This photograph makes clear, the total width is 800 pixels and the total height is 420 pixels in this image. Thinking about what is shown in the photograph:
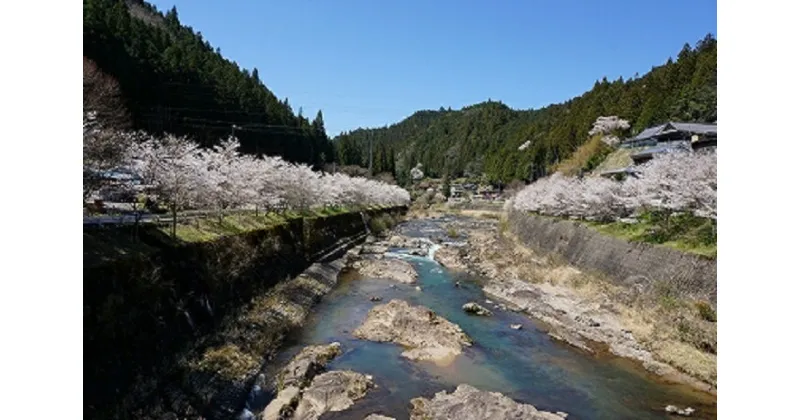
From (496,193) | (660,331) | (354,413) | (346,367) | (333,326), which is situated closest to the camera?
(354,413)

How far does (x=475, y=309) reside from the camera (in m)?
21.7

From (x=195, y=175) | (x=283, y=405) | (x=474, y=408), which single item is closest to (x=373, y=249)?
(x=195, y=175)

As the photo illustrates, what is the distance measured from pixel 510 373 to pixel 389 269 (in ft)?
53.7

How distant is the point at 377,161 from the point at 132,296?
310 ft

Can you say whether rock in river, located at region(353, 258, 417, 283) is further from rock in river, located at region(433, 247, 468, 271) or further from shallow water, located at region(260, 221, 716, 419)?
shallow water, located at region(260, 221, 716, 419)

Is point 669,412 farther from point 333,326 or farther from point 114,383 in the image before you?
point 114,383

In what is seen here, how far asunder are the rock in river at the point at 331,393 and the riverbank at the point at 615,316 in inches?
332

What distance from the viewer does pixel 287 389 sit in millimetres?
12680

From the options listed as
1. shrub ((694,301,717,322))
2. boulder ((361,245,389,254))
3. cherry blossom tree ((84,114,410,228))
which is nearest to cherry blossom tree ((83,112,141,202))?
cherry blossom tree ((84,114,410,228))

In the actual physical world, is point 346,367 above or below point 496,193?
below

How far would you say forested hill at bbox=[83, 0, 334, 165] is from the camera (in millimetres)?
43594

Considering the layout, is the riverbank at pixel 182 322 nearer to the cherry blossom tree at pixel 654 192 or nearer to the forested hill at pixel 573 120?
the cherry blossom tree at pixel 654 192

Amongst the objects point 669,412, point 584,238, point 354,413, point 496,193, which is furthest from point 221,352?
point 496,193

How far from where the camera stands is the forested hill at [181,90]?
43594 millimetres
